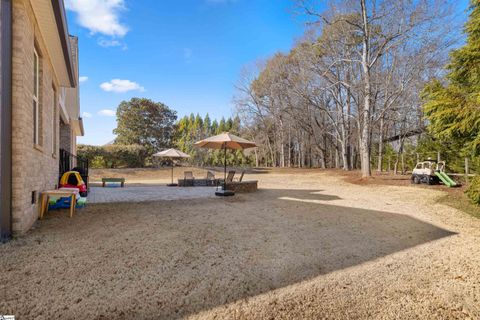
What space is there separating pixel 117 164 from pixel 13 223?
912 inches

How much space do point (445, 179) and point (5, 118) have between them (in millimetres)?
15536

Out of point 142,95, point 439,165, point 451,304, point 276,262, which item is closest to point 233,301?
point 276,262

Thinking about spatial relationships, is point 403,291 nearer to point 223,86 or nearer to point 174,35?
point 174,35

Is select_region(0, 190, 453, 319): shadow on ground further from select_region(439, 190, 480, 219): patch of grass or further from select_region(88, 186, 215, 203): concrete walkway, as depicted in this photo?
select_region(439, 190, 480, 219): patch of grass

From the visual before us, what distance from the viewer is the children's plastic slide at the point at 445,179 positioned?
11640mm

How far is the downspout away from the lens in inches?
150

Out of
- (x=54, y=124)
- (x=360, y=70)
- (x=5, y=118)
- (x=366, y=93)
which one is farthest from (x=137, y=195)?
(x=360, y=70)

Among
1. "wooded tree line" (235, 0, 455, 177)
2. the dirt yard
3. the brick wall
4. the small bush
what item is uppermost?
"wooded tree line" (235, 0, 455, 177)

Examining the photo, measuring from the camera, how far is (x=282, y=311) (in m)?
2.41

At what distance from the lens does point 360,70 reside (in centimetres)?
2156

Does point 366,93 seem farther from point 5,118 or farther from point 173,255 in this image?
point 5,118

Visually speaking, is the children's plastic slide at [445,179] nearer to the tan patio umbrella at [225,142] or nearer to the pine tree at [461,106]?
the pine tree at [461,106]

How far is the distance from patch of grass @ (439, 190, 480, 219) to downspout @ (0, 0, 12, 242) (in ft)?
31.9

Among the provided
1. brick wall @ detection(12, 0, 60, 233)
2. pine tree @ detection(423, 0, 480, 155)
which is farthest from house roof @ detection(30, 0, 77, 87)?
pine tree @ detection(423, 0, 480, 155)
